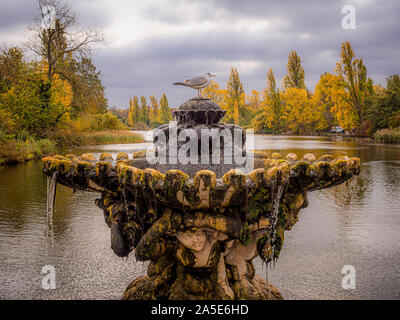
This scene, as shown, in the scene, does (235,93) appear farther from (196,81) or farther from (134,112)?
(196,81)

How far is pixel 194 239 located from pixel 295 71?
204ft

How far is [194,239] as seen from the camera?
2.94 meters

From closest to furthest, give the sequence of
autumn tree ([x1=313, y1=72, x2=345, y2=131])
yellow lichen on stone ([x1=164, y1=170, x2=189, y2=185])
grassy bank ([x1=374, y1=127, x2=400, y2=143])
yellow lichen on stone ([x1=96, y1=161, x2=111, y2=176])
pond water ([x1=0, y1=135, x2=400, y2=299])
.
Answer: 1. yellow lichen on stone ([x1=164, y1=170, x2=189, y2=185])
2. yellow lichen on stone ([x1=96, y1=161, x2=111, y2=176])
3. pond water ([x1=0, y1=135, x2=400, y2=299])
4. grassy bank ([x1=374, y1=127, x2=400, y2=143])
5. autumn tree ([x1=313, y1=72, x2=345, y2=131])

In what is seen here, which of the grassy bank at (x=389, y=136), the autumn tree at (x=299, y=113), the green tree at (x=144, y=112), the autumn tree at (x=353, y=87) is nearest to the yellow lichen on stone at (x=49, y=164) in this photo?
the grassy bank at (x=389, y=136)

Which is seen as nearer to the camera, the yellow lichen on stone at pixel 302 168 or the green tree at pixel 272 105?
the yellow lichen on stone at pixel 302 168

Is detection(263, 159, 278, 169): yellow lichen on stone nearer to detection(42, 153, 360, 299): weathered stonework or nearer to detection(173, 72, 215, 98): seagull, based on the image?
detection(42, 153, 360, 299): weathered stonework

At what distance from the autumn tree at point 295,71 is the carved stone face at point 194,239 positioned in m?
61.7

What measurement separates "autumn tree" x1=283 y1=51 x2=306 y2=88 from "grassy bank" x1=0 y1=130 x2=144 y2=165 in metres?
40.9

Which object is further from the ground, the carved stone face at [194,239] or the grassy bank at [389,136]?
the grassy bank at [389,136]

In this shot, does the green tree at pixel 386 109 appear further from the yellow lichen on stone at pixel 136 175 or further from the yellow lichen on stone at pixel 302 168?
the yellow lichen on stone at pixel 136 175

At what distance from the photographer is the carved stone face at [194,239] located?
2.93 m

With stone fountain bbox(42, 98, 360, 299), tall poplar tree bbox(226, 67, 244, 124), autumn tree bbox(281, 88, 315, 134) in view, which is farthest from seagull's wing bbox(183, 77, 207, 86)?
tall poplar tree bbox(226, 67, 244, 124)

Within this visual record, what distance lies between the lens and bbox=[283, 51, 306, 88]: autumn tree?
199 ft
